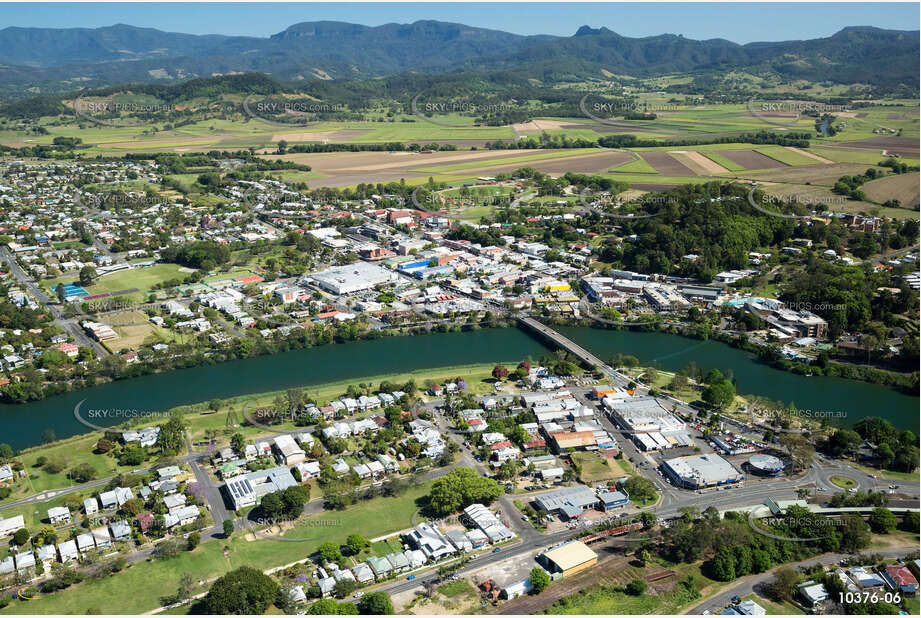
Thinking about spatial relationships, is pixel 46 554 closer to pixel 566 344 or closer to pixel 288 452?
pixel 288 452

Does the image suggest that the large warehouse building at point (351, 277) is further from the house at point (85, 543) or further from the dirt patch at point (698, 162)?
the dirt patch at point (698, 162)

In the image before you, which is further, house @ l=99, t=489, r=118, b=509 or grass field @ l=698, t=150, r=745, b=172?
grass field @ l=698, t=150, r=745, b=172

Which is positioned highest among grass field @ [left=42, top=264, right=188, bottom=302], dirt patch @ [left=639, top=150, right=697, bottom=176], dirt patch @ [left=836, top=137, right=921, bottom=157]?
dirt patch @ [left=836, top=137, right=921, bottom=157]

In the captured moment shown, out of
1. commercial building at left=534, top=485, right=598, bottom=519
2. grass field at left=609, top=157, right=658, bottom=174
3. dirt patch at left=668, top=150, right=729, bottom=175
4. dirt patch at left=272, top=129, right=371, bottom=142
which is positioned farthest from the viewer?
dirt patch at left=272, top=129, right=371, bottom=142

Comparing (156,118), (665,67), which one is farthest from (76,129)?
(665,67)

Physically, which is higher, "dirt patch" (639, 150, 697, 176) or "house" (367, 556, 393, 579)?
"dirt patch" (639, 150, 697, 176)

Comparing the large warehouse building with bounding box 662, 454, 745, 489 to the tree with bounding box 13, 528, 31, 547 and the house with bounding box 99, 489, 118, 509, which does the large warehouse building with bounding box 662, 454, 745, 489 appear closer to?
the house with bounding box 99, 489, 118, 509

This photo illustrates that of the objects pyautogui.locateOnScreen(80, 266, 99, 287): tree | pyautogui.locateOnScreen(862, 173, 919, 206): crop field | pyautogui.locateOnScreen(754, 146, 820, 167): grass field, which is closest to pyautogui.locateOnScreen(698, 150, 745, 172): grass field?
pyautogui.locateOnScreen(754, 146, 820, 167): grass field
